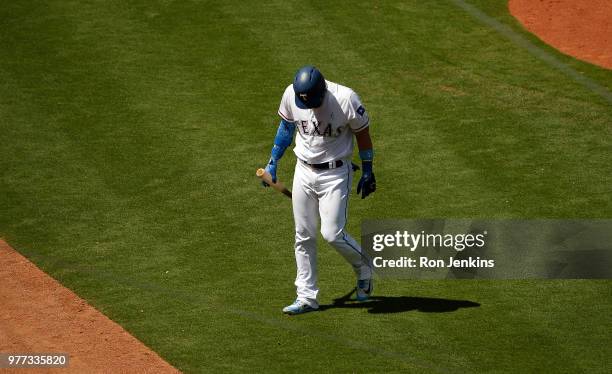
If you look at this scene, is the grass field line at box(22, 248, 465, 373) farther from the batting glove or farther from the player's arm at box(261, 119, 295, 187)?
the batting glove

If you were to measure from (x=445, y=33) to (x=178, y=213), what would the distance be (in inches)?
217

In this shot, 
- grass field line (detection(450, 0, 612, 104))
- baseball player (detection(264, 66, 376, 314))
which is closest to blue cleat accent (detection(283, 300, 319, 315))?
baseball player (detection(264, 66, 376, 314))

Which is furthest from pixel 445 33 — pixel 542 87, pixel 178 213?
pixel 178 213

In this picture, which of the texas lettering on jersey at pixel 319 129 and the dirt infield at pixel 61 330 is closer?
the dirt infield at pixel 61 330

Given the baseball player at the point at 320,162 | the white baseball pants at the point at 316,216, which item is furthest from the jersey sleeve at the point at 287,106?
the white baseball pants at the point at 316,216

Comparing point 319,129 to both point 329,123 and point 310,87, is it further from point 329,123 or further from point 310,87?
point 310,87

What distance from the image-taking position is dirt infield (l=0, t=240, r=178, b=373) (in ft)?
26.9

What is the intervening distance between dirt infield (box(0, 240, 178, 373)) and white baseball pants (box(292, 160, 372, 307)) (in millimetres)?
1521

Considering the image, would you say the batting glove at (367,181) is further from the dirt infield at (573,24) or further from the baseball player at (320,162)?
the dirt infield at (573,24)

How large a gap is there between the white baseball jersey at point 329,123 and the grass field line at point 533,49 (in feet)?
17.8

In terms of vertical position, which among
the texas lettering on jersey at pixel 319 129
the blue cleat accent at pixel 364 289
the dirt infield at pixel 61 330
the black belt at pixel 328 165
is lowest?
the dirt infield at pixel 61 330

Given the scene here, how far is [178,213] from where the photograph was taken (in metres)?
11.0

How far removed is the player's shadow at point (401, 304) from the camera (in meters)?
9.08

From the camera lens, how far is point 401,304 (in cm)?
921
